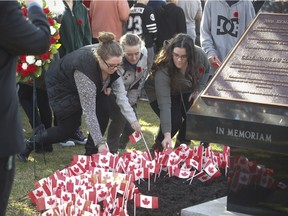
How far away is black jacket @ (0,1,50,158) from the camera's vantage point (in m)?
3.25

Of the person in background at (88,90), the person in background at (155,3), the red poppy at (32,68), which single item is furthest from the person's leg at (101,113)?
the person in background at (155,3)

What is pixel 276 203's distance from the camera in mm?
4520

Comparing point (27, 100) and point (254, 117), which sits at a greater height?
point (254, 117)

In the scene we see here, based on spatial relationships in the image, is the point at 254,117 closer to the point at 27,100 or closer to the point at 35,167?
the point at 35,167

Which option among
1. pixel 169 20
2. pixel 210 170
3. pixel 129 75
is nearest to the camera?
pixel 210 170

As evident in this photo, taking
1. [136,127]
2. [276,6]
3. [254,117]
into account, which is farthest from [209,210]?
[136,127]

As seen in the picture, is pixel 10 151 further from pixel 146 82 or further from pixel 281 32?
pixel 146 82

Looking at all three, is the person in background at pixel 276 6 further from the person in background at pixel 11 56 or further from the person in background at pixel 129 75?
the person in background at pixel 11 56

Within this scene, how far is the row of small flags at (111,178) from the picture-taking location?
470 cm

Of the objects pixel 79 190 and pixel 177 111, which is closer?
pixel 79 190

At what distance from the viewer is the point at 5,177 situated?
11.2 ft

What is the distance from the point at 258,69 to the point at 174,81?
1959mm

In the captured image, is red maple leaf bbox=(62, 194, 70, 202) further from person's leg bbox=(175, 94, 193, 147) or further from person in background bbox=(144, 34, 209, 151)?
person's leg bbox=(175, 94, 193, 147)

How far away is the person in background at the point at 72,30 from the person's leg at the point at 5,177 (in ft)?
13.2
